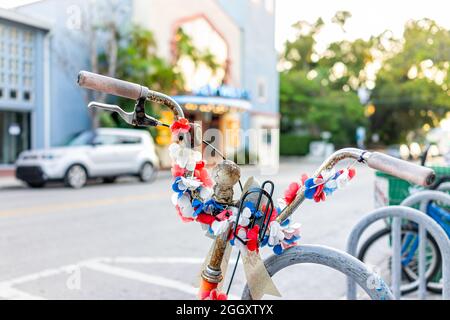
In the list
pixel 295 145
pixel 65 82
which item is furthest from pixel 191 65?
pixel 295 145

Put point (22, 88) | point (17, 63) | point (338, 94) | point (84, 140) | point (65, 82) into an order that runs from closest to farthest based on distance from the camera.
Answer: point (84, 140), point (17, 63), point (22, 88), point (65, 82), point (338, 94)

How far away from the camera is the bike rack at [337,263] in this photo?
1.46 metres

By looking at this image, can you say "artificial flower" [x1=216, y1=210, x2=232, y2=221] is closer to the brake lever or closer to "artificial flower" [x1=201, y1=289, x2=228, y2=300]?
"artificial flower" [x1=201, y1=289, x2=228, y2=300]

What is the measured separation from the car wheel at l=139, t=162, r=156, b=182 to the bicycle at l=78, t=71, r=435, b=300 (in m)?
14.6

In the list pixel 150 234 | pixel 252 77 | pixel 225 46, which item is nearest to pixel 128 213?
pixel 150 234

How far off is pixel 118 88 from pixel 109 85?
3 centimetres

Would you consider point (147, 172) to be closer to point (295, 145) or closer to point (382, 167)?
point (382, 167)

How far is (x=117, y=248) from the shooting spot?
20.5ft

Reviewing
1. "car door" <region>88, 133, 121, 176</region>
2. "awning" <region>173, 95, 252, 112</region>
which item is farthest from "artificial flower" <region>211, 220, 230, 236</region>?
"awning" <region>173, 95, 252, 112</region>

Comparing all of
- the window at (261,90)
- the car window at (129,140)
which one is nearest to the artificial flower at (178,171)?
the car window at (129,140)

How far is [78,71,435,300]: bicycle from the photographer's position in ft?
4.86

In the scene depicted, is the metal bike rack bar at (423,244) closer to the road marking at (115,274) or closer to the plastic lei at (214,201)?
the road marking at (115,274)

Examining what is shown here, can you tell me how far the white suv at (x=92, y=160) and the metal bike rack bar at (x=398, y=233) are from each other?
1192 cm

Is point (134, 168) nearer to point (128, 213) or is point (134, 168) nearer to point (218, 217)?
point (128, 213)
